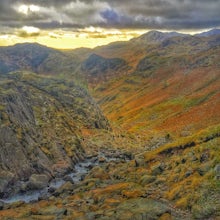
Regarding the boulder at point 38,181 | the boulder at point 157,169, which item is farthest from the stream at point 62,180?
the boulder at point 157,169

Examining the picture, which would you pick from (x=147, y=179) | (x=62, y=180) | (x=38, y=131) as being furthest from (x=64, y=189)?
(x=38, y=131)

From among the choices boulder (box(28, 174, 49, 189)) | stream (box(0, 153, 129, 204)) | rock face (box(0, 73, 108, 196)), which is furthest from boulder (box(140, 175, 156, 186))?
rock face (box(0, 73, 108, 196))

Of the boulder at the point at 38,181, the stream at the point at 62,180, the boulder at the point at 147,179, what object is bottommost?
the stream at the point at 62,180

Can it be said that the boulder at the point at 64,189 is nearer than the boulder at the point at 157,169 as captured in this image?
Yes

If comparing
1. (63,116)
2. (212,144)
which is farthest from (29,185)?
(63,116)

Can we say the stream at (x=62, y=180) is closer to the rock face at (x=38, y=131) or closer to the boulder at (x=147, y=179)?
the rock face at (x=38, y=131)

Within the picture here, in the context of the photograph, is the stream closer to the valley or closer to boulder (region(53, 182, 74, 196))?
the valley

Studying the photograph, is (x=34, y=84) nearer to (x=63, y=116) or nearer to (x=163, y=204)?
(x=63, y=116)
